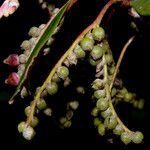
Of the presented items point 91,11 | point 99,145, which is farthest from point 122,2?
point 99,145

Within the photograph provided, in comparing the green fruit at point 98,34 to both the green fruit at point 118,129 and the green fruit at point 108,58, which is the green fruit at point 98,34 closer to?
the green fruit at point 108,58

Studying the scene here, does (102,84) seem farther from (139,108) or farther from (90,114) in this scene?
(139,108)

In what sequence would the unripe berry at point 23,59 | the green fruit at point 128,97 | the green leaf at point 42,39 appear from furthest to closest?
the green fruit at point 128,97 → the unripe berry at point 23,59 → the green leaf at point 42,39

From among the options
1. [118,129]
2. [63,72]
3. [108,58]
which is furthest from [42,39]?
[118,129]

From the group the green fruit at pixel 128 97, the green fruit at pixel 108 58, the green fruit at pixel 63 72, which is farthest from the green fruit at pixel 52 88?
the green fruit at pixel 128 97

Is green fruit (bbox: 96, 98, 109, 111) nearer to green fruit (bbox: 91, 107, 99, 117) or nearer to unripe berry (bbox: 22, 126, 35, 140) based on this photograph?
green fruit (bbox: 91, 107, 99, 117)

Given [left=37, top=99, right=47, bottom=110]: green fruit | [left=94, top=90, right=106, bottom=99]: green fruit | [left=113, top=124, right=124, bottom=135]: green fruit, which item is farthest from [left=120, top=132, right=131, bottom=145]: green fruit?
[left=37, top=99, right=47, bottom=110]: green fruit
